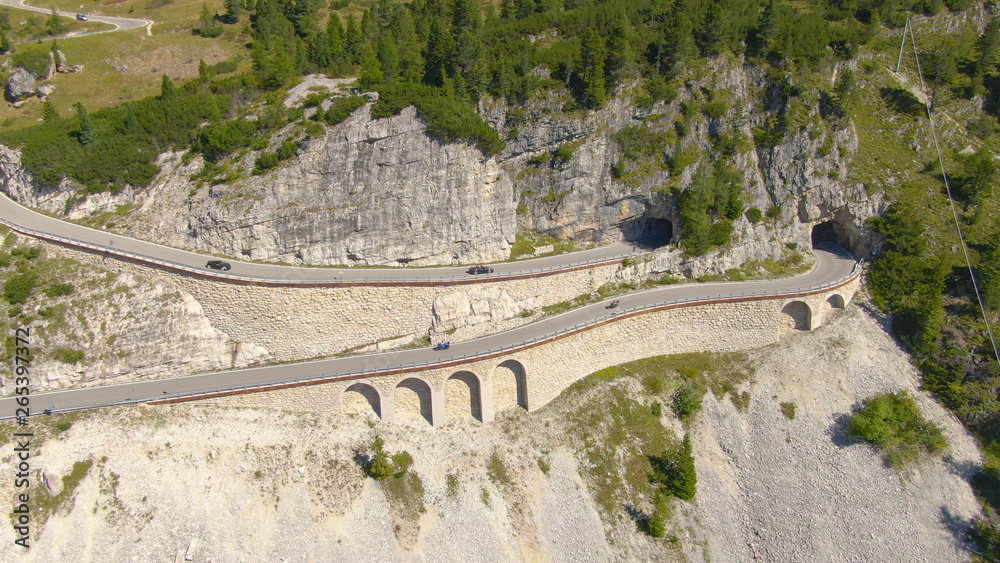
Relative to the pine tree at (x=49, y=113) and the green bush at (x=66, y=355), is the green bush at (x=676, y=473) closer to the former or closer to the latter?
the green bush at (x=66, y=355)

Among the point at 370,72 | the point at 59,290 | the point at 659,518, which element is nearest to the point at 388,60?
the point at 370,72

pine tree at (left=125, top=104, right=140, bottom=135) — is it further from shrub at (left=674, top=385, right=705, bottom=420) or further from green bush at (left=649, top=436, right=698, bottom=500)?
shrub at (left=674, top=385, right=705, bottom=420)

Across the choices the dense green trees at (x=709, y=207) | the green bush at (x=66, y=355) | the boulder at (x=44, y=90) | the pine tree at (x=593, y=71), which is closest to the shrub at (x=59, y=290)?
the green bush at (x=66, y=355)

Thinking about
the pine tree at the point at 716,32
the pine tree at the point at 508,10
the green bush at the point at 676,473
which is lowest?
the green bush at the point at 676,473

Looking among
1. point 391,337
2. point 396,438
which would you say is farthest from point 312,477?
point 391,337

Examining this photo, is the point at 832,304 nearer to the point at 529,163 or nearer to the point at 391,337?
the point at 529,163

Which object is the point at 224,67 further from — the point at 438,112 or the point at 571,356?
the point at 571,356
